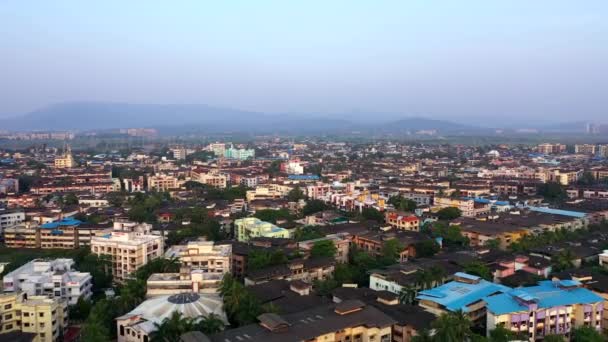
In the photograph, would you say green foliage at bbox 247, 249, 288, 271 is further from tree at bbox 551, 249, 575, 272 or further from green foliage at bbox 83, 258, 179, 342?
tree at bbox 551, 249, 575, 272

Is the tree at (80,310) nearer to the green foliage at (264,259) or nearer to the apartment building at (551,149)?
the green foliage at (264,259)

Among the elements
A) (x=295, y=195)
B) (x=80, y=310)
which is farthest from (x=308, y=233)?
(x=295, y=195)

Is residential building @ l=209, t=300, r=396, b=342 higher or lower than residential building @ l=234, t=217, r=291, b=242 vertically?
higher

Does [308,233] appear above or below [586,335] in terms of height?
above

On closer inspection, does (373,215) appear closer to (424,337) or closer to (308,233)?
(308,233)

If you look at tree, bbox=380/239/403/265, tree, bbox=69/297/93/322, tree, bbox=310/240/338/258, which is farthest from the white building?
tree, bbox=380/239/403/265

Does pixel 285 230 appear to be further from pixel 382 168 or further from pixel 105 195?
pixel 382 168
